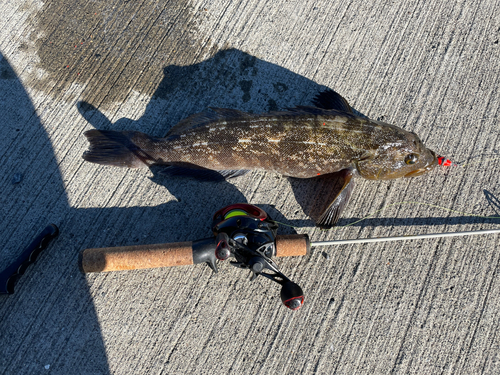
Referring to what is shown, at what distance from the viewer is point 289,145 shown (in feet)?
9.95

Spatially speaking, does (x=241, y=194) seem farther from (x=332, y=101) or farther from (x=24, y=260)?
(x=24, y=260)

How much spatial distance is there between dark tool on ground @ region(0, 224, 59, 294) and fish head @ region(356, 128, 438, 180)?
311cm

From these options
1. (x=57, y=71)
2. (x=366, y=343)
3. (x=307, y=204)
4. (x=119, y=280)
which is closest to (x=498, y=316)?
(x=366, y=343)

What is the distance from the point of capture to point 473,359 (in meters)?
3.05

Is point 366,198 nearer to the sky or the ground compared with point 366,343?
nearer to the sky

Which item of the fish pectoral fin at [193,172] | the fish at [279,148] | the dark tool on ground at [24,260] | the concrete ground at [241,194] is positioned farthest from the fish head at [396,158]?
the dark tool on ground at [24,260]

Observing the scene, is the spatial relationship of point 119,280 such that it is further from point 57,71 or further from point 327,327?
point 57,71

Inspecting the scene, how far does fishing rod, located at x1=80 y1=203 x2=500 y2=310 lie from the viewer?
2568 millimetres

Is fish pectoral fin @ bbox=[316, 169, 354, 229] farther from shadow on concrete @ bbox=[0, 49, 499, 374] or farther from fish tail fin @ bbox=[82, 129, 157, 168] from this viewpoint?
fish tail fin @ bbox=[82, 129, 157, 168]

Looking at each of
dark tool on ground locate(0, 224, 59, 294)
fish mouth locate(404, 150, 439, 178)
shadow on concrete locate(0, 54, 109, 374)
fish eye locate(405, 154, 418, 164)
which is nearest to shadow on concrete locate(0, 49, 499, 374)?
shadow on concrete locate(0, 54, 109, 374)

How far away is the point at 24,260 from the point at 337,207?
305 centimetres

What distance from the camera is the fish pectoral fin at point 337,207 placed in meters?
3.14

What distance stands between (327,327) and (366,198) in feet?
4.54

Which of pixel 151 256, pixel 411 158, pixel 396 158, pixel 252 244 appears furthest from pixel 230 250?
pixel 411 158
